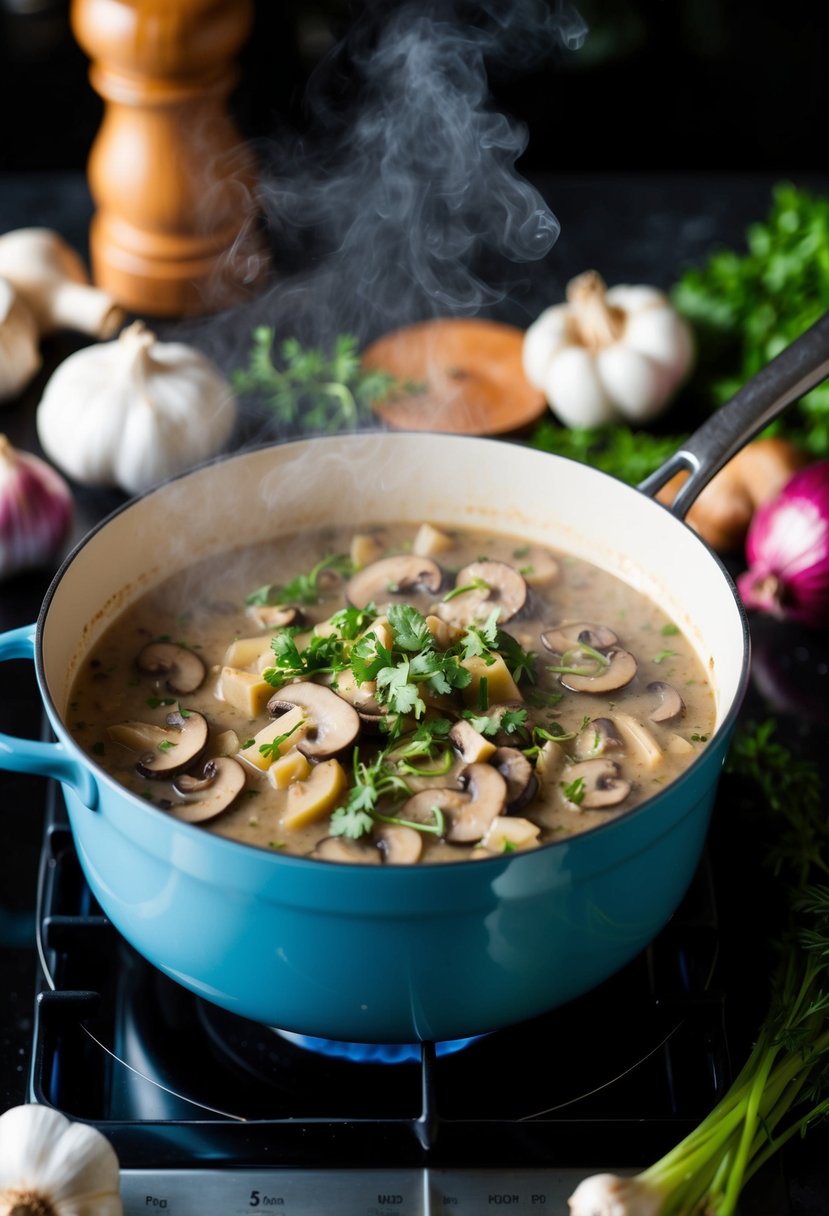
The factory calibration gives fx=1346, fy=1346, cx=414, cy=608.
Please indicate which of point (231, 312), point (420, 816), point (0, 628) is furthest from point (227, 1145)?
point (231, 312)

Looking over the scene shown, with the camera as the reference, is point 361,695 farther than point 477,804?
Yes

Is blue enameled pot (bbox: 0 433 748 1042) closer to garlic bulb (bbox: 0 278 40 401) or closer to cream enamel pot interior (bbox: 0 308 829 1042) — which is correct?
cream enamel pot interior (bbox: 0 308 829 1042)

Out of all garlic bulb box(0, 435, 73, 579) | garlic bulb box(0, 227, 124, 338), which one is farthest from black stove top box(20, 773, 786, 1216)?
garlic bulb box(0, 227, 124, 338)

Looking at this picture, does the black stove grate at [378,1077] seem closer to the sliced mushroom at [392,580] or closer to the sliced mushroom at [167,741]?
the sliced mushroom at [167,741]

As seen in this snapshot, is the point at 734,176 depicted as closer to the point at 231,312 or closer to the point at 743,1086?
the point at 231,312

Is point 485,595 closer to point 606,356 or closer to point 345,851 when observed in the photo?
point 345,851

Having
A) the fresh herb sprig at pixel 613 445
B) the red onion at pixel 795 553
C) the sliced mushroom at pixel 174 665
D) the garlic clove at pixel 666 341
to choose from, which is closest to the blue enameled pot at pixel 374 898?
the sliced mushroom at pixel 174 665

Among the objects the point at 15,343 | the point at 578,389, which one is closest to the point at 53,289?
the point at 15,343
